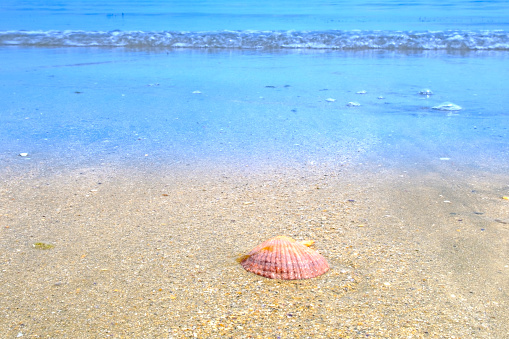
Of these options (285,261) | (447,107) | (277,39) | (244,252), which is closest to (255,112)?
(447,107)

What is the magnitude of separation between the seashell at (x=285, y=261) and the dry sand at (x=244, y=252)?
0.18ft

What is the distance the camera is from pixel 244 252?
106 inches

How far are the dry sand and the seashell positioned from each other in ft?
0.18

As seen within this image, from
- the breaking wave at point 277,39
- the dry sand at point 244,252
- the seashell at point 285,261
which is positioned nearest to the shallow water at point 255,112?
the dry sand at point 244,252

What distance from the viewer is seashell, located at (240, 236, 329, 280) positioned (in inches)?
95.3

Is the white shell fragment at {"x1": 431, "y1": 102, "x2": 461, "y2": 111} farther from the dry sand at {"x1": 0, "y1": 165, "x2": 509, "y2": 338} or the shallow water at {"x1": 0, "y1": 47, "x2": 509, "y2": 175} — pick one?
the dry sand at {"x1": 0, "y1": 165, "x2": 509, "y2": 338}

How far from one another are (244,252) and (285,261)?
341 mm

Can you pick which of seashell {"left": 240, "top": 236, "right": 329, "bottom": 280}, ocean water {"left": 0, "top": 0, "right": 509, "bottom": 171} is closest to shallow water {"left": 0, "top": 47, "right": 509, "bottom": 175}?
ocean water {"left": 0, "top": 0, "right": 509, "bottom": 171}

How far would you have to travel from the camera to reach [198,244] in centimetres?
278

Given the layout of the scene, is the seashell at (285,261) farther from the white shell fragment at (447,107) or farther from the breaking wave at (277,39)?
the breaking wave at (277,39)

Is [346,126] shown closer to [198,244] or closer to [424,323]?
[198,244]

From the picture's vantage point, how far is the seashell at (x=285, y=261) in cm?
242

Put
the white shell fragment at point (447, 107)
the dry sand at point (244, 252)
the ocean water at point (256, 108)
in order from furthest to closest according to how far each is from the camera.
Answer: the white shell fragment at point (447, 107) < the ocean water at point (256, 108) < the dry sand at point (244, 252)

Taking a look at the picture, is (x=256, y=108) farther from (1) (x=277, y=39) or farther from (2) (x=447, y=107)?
(1) (x=277, y=39)
